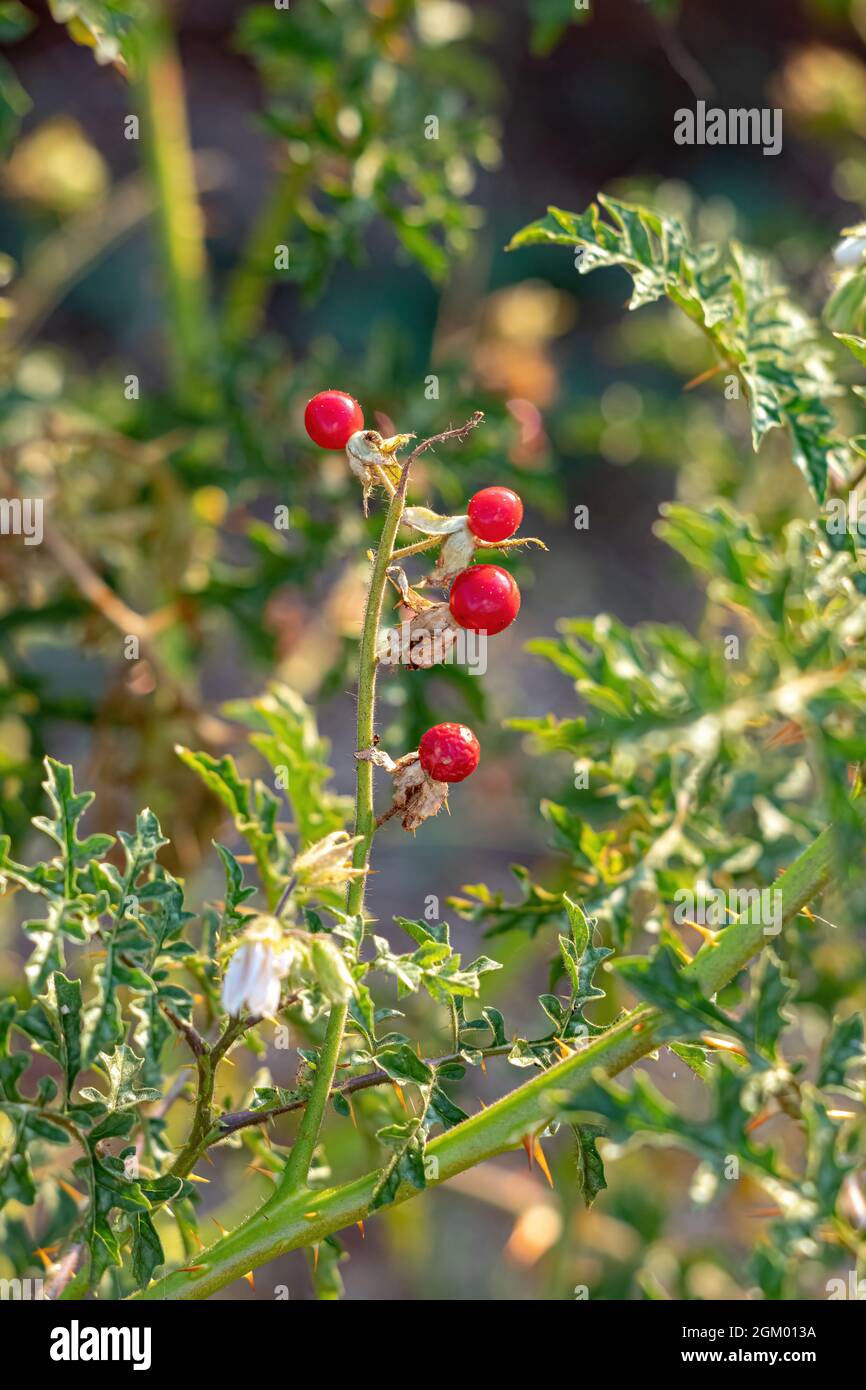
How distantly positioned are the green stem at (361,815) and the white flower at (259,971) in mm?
90

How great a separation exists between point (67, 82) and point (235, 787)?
3267mm

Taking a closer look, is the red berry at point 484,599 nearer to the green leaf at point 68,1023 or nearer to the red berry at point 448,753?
the red berry at point 448,753

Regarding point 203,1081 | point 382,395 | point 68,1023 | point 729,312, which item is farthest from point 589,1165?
point 382,395

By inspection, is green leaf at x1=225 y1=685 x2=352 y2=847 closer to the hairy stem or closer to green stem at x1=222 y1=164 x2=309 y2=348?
the hairy stem

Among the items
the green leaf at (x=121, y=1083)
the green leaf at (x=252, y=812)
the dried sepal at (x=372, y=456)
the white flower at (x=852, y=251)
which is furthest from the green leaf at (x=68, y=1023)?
the white flower at (x=852, y=251)

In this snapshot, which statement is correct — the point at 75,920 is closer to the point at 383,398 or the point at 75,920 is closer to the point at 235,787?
the point at 235,787

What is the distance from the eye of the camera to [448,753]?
101cm

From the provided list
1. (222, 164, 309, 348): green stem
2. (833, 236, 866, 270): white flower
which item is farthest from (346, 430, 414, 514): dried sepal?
(222, 164, 309, 348): green stem

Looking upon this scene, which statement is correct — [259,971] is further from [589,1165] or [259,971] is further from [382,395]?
[382,395]

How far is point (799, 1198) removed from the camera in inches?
38.2

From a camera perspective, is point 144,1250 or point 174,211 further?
point 174,211

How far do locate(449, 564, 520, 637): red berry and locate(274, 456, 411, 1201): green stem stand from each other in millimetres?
60

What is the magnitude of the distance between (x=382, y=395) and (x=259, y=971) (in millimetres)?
1377

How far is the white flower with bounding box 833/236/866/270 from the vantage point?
1275mm
